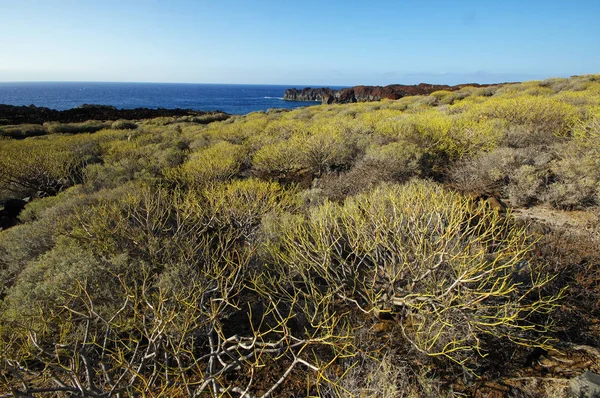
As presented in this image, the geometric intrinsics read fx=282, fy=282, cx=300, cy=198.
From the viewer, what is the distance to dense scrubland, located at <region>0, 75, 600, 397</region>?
2967 mm

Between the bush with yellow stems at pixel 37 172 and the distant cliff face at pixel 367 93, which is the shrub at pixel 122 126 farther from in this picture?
the distant cliff face at pixel 367 93

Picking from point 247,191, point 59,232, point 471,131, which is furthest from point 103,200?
point 471,131

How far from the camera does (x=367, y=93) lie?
5759 centimetres

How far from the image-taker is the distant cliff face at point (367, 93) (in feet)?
142

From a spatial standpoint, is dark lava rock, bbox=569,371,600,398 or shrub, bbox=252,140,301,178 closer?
dark lava rock, bbox=569,371,600,398

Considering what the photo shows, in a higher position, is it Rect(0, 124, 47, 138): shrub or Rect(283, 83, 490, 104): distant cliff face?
Rect(283, 83, 490, 104): distant cliff face

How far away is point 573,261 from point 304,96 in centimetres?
9424

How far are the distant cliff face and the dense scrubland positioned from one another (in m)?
35.6

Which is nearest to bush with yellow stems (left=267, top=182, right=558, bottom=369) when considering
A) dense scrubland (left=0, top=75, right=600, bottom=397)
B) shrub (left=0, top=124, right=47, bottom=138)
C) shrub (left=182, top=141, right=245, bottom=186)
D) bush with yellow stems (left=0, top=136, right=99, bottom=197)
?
dense scrubland (left=0, top=75, right=600, bottom=397)

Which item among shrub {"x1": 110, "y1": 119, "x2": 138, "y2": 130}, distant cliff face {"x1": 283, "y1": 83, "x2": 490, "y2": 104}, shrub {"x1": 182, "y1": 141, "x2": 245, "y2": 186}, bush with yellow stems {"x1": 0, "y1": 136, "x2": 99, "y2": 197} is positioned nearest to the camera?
shrub {"x1": 182, "y1": 141, "x2": 245, "y2": 186}

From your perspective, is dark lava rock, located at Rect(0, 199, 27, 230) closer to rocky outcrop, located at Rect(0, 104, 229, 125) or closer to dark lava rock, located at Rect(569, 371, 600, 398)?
dark lava rock, located at Rect(569, 371, 600, 398)

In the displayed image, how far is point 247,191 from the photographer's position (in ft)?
21.4

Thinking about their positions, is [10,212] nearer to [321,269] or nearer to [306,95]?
[321,269]

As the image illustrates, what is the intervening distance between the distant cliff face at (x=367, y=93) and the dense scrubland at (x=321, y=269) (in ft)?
117
